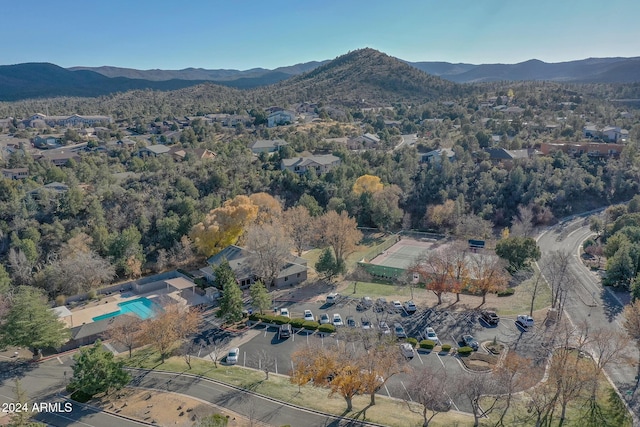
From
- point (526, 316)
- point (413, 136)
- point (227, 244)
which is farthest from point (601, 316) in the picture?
point (413, 136)

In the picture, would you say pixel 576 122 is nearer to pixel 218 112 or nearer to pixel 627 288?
pixel 627 288

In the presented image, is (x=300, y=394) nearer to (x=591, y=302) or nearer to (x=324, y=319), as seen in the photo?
(x=324, y=319)

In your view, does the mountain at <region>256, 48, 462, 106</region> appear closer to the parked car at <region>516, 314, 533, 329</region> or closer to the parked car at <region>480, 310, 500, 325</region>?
the parked car at <region>480, 310, 500, 325</region>

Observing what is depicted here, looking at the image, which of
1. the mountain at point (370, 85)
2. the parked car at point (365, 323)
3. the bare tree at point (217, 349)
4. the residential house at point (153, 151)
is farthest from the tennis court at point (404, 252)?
the mountain at point (370, 85)

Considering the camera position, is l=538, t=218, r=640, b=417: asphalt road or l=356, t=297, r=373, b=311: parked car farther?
l=356, t=297, r=373, b=311: parked car

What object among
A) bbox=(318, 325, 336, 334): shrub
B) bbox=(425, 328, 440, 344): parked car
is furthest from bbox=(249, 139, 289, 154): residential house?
bbox=(425, 328, 440, 344): parked car

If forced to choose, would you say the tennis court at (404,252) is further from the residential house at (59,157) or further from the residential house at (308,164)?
the residential house at (59,157)

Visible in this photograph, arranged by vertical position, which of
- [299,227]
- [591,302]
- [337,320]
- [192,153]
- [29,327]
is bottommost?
[337,320]

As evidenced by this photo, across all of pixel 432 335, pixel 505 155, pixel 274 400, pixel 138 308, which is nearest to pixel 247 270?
pixel 138 308
